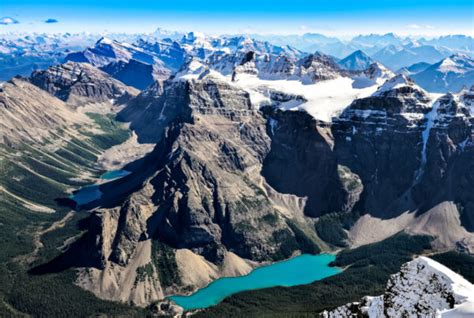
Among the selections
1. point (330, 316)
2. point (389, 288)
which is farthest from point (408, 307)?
point (330, 316)

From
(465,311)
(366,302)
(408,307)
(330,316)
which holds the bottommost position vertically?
(330,316)

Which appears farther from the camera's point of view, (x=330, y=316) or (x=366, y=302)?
(x=330, y=316)

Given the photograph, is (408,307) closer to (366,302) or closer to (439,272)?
(439,272)

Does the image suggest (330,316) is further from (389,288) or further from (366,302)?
(389,288)

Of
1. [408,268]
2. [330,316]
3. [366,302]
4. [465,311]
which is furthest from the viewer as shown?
A: [330,316]

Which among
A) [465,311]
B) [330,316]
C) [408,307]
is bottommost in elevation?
[330,316]

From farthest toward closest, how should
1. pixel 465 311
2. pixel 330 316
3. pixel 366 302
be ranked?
pixel 330 316, pixel 366 302, pixel 465 311

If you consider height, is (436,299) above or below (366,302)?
above
